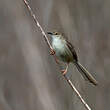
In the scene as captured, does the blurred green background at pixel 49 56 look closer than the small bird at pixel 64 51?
No

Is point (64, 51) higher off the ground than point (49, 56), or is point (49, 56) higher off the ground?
point (64, 51)

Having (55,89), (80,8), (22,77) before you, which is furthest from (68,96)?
(80,8)

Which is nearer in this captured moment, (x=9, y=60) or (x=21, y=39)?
(x=21, y=39)

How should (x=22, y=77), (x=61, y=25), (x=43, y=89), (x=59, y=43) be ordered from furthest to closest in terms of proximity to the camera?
(x=22, y=77) < (x=61, y=25) < (x=43, y=89) < (x=59, y=43)

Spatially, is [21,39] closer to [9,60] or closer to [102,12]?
[9,60]

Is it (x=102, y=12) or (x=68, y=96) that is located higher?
(x=102, y=12)

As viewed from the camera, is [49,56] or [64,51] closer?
[64,51]

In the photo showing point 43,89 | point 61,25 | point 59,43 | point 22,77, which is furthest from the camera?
point 22,77

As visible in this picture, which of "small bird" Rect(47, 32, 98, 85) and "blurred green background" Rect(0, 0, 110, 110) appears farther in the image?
"blurred green background" Rect(0, 0, 110, 110)
